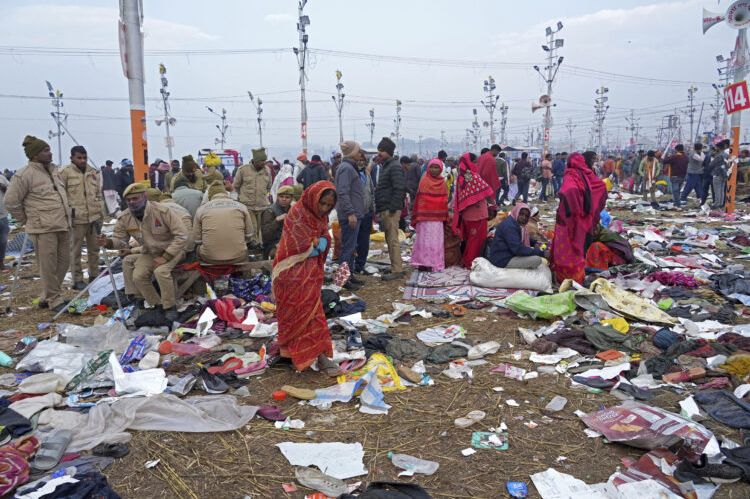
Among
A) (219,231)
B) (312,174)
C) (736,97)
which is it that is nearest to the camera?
(219,231)

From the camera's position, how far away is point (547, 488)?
284 cm

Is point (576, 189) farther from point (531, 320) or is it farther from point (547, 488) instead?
point (547, 488)

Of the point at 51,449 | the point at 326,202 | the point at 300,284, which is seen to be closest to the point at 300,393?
the point at 300,284

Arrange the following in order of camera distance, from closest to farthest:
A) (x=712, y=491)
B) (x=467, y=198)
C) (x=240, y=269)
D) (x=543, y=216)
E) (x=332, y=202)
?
(x=712, y=491)
(x=332, y=202)
(x=240, y=269)
(x=467, y=198)
(x=543, y=216)

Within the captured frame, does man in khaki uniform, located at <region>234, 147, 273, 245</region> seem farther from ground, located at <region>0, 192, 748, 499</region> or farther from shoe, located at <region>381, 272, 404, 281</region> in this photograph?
ground, located at <region>0, 192, 748, 499</region>

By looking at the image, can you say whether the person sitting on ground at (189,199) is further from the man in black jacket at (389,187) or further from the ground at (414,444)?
the ground at (414,444)

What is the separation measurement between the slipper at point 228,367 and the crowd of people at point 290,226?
0.46 meters

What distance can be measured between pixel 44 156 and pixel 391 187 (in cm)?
433

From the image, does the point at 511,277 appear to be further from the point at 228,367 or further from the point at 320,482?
the point at 320,482

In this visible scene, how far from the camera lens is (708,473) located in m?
2.81

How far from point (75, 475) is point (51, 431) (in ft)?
2.20

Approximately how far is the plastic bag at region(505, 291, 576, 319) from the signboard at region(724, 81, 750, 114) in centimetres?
869

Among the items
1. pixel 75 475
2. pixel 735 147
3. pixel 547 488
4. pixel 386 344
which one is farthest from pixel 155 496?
pixel 735 147

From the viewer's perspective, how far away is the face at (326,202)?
13.8ft
